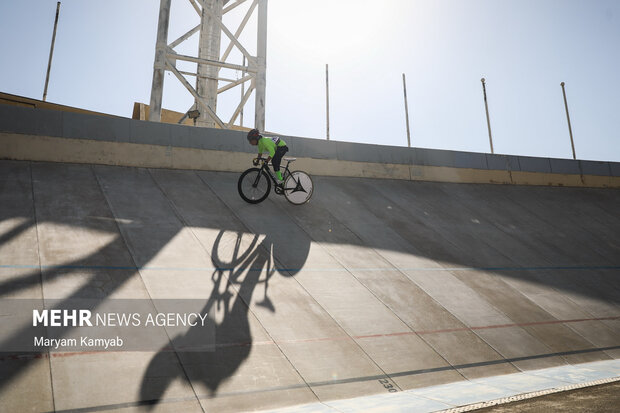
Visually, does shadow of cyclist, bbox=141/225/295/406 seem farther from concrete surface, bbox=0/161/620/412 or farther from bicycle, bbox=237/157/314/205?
bicycle, bbox=237/157/314/205

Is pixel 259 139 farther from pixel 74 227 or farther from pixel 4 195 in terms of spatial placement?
pixel 4 195

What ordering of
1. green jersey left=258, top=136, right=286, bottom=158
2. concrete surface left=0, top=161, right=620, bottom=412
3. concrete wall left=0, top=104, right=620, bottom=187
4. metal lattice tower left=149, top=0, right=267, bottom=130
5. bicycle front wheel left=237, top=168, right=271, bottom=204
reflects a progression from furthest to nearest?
1. metal lattice tower left=149, top=0, right=267, bottom=130
2. concrete wall left=0, top=104, right=620, bottom=187
3. bicycle front wheel left=237, top=168, right=271, bottom=204
4. green jersey left=258, top=136, right=286, bottom=158
5. concrete surface left=0, top=161, right=620, bottom=412

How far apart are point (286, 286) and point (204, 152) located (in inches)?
241

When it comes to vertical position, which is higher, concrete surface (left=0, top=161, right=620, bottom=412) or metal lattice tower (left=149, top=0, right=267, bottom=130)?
metal lattice tower (left=149, top=0, right=267, bottom=130)

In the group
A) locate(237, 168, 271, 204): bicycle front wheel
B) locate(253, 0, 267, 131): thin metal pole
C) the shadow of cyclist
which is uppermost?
locate(253, 0, 267, 131): thin metal pole

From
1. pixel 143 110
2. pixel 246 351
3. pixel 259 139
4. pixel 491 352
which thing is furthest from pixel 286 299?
pixel 143 110

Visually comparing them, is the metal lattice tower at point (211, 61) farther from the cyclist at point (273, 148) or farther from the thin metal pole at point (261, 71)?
the cyclist at point (273, 148)

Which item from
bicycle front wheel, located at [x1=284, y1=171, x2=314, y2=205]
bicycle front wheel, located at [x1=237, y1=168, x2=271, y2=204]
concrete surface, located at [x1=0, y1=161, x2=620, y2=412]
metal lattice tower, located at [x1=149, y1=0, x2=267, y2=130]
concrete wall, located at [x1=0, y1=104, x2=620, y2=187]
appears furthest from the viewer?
metal lattice tower, located at [x1=149, y1=0, x2=267, y2=130]

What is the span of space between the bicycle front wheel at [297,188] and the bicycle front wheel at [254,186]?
505 mm

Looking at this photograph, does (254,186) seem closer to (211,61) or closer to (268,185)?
(268,185)

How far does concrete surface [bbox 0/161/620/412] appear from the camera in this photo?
4.22m

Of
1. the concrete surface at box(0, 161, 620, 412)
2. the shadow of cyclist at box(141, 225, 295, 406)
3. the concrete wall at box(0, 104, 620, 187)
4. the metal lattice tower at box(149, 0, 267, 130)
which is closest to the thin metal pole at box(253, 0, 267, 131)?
the metal lattice tower at box(149, 0, 267, 130)

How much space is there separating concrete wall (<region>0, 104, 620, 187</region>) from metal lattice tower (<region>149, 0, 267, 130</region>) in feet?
11.2

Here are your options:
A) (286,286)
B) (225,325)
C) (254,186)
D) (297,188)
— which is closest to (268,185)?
(254,186)
